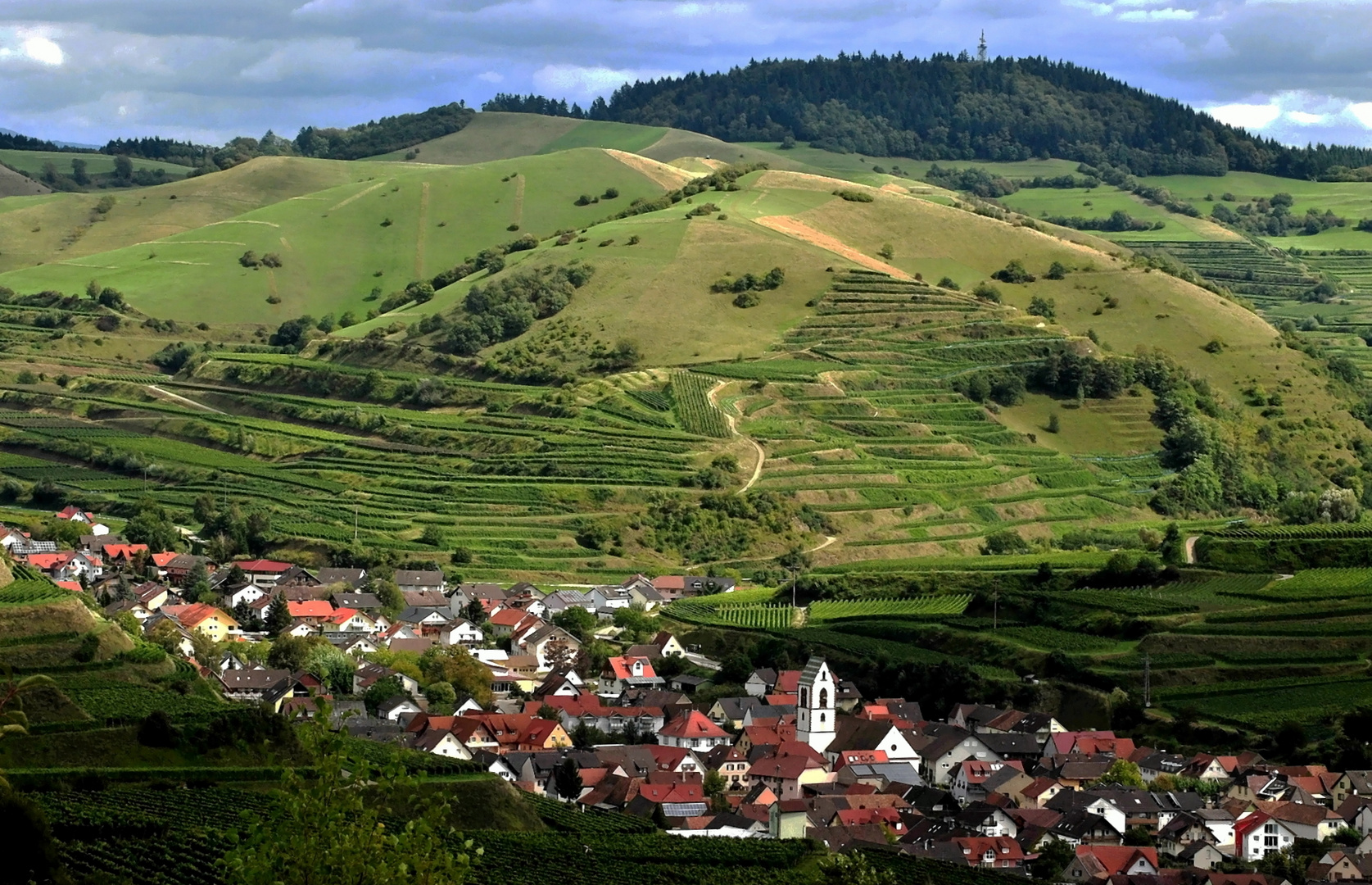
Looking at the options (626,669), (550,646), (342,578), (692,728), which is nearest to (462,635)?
(550,646)

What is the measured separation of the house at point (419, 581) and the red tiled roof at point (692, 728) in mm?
24432

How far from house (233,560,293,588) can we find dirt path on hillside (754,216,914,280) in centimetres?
5591

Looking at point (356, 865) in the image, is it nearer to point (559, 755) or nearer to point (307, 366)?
point (559, 755)

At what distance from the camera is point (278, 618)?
274ft

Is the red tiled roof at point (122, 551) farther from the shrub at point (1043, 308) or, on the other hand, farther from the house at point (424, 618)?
the shrub at point (1043, 308)

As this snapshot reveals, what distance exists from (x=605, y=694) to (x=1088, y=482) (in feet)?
143

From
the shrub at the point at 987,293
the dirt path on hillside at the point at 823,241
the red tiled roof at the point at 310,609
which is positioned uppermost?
the dirt path on hillside at the point at 823,241

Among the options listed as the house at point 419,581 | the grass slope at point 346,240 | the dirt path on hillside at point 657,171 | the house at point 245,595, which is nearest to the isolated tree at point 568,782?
the house at point 245,595

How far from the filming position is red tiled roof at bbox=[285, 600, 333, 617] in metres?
84.5

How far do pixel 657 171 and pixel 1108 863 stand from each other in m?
140

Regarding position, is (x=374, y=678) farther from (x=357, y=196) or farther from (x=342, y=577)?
(x=357, y=196)

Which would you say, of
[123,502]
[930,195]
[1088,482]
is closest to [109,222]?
[930,195]

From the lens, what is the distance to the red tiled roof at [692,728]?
67688 millimetres

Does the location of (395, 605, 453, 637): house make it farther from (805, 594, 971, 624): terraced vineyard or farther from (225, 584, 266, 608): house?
(805, 594, 971, 624): terraced vineyard
